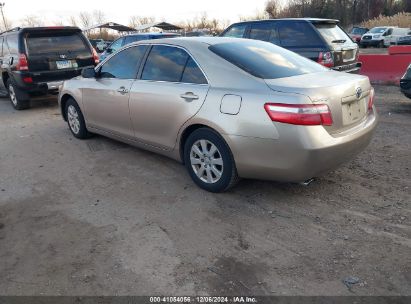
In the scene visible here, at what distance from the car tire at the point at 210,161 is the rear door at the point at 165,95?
25cm

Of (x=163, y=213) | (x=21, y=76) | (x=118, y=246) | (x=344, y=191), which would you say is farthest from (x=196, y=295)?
(x=21, y=76)

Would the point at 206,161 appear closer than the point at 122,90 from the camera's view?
Yes

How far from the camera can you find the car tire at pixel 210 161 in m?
3.81

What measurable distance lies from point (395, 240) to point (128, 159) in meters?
3.48

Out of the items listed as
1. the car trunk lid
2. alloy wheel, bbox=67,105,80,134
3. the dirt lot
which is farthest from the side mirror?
the car trunk lid

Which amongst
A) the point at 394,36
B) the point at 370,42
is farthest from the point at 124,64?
the point at 394,36

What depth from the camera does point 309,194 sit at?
4008 mm

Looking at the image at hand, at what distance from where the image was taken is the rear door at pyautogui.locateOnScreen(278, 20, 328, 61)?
798cm

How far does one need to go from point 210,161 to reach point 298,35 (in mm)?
5376

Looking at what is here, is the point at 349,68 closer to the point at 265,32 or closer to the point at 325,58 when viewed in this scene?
the point at 325,58

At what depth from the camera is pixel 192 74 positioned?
13.5ft

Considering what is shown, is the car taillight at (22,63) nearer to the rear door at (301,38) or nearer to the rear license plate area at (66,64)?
the rear license plate area at (66,64)

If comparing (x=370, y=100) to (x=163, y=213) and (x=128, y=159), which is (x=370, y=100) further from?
(x=128, y=159)

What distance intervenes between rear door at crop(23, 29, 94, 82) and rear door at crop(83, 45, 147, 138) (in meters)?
3.29
